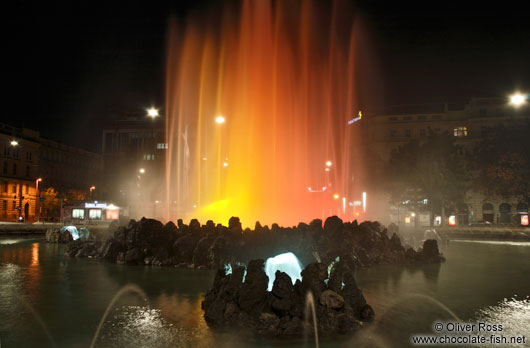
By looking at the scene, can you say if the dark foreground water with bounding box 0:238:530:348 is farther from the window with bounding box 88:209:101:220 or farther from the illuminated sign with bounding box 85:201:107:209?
the window with bounding box 88:209:101:220

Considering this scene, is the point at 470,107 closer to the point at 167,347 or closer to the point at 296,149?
the point at 296,149

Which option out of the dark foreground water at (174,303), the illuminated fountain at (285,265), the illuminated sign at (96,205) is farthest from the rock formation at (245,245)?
the illuminated sign at (96,205)

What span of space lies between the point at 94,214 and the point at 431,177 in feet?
191

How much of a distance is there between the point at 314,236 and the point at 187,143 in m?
43.1

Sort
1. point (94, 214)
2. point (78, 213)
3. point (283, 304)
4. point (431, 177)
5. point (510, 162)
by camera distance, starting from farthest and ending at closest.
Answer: point (78, 213) → point (94, 214) → point (510, 162) → point (431, 177) → point (283, 304)

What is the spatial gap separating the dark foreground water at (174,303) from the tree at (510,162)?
48.9 metres

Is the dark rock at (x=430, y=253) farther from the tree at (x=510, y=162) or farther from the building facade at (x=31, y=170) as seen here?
the building facade at (x=31, y=170)

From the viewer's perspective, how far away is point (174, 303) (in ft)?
39.5

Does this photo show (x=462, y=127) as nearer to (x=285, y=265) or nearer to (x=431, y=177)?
(x=431, y=177)

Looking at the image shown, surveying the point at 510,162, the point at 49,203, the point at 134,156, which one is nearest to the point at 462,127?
the point at 510,162

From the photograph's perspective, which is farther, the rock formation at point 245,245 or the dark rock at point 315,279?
the rock formation at point 245,245

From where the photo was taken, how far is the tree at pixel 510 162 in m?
61.6

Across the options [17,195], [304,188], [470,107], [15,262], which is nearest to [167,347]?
[15,262]

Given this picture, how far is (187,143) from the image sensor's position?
6159 centimetres
